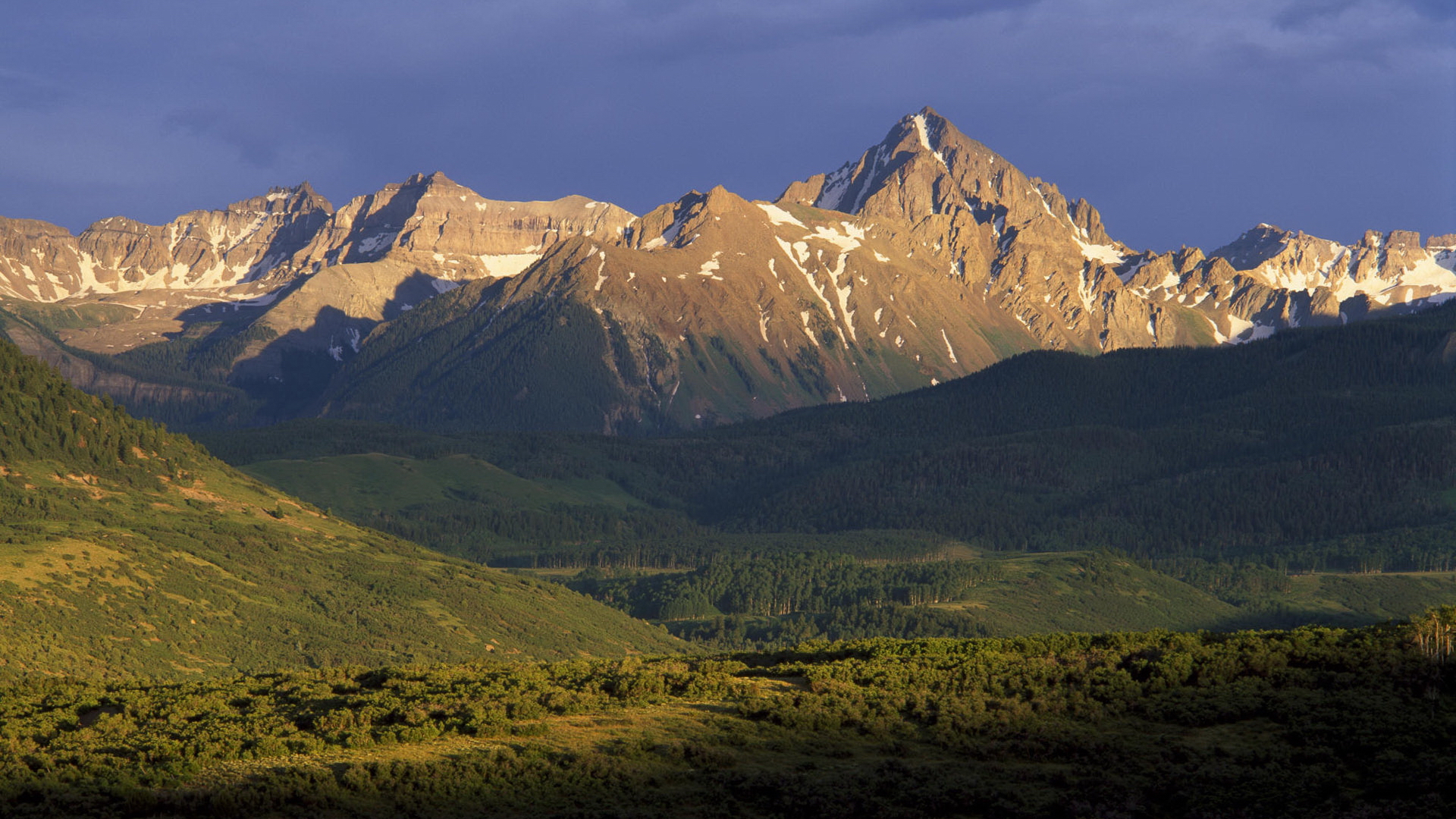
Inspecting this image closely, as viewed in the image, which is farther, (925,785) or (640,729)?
(640,729)

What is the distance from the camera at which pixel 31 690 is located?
122 meters

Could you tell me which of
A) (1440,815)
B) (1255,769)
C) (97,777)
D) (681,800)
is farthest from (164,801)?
(1440,815)

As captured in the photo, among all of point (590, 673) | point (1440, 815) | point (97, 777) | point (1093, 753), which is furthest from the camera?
point (590, 673)

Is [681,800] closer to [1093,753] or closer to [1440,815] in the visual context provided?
[1093,753]

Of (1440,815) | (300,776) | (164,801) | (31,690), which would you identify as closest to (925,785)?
(1440,815)

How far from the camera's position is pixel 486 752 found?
90562 mm

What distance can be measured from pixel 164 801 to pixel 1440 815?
6237 centimetres

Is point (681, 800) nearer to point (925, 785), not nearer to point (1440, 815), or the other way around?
point (925, 785)

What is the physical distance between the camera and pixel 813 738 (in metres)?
96.9

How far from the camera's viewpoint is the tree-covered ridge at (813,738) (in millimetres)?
84438

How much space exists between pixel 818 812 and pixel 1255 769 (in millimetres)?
24078

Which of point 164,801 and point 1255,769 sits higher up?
point 1255,769

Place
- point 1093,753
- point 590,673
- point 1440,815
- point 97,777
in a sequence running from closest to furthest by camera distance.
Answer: point 1440,815
point 97,777
point 1093,753
point 590,673

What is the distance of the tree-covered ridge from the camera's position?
84.4m
